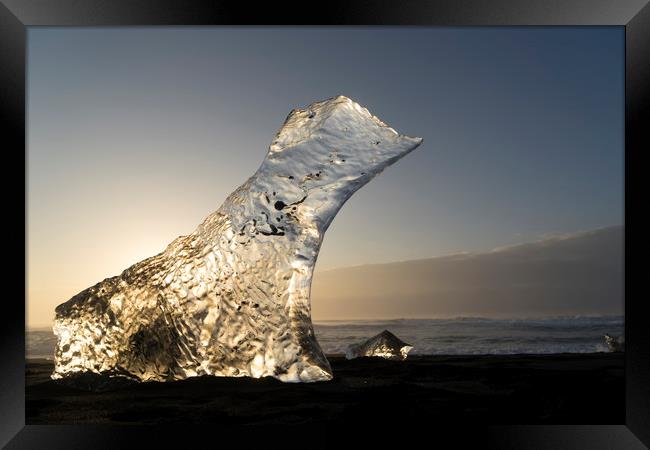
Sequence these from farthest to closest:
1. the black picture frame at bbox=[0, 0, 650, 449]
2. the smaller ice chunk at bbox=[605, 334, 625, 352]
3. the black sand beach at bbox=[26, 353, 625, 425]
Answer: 1. the smaller ice chunk at bbox=[605, 334, 625, 352]
2. the black picture frame at bbox=[0, 0, 650, 449]
3. the black sand beach at bbox=[26, 353, 625, 425]

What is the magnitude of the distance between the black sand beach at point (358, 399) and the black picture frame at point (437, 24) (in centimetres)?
9

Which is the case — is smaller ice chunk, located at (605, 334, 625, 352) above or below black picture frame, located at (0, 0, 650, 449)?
below

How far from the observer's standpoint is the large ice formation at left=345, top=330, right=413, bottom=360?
5.03 metres

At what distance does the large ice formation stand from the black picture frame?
1.51m

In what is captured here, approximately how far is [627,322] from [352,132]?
6.56 ft

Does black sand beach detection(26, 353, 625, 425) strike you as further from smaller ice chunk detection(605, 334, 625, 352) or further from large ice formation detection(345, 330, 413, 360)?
smaller ice chunk detection(605, 334, 625, 352)

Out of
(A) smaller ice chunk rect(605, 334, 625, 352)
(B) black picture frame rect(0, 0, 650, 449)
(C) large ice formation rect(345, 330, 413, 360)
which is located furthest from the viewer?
(A) smaller ice chunk rect(605, 334, 625, 352)

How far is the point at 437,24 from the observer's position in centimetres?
362

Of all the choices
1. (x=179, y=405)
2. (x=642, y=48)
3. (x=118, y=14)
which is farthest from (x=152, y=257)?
(x=642, y=48)

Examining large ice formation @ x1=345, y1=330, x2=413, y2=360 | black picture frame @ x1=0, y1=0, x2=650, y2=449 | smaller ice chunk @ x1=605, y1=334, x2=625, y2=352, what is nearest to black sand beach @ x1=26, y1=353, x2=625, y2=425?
black picture frame @ x1=0, y1=0, x2=650, y2=449

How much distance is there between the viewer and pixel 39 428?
11.7ft

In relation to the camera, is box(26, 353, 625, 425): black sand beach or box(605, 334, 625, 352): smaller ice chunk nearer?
box(26, 353, 625, 425): black sand beach

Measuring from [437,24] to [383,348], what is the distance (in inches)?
103

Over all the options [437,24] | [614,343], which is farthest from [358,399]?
[614,343]
